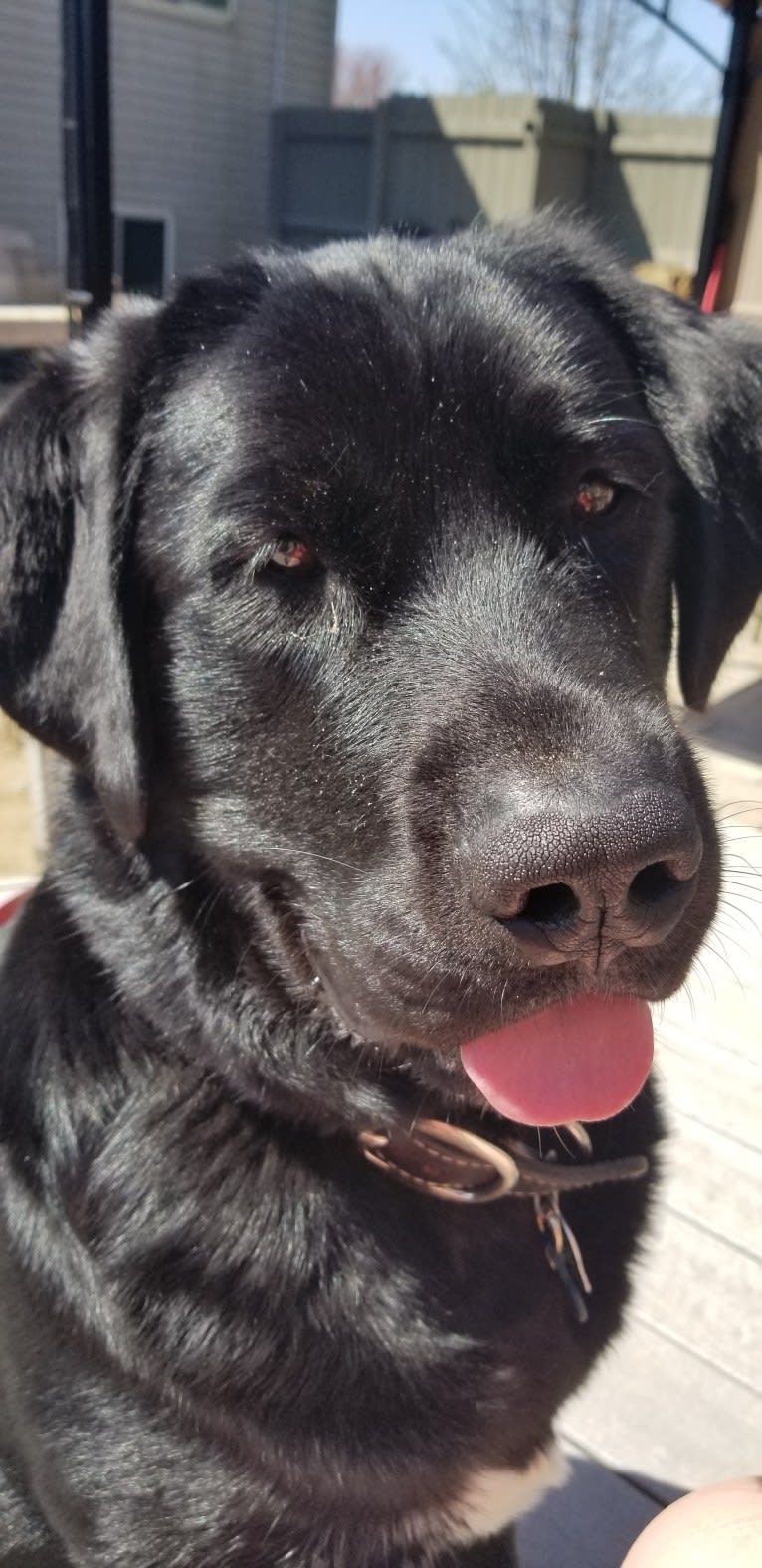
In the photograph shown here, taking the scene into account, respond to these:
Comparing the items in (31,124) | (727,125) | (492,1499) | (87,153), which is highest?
(727,125)

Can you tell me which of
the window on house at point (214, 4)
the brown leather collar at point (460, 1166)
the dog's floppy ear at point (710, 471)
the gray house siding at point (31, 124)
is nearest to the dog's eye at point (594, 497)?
Result: the dog's floppy ear at point (710, 471)

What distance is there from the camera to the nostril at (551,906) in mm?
1069

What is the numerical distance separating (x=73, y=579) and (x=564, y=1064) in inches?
30.2

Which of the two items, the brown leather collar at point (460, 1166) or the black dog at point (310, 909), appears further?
the brown leather collar at point (460, 1166)

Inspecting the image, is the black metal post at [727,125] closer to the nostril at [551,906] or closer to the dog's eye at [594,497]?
the dog's eye at [594,497]

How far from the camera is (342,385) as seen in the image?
1.36 metres

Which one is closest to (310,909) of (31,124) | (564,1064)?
(564,1064)

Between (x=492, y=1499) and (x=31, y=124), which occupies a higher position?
(x=31, y=124)

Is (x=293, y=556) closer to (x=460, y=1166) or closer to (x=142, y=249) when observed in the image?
(x=460, y=1166)

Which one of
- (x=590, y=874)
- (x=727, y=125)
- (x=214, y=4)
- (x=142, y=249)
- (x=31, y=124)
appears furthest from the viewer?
(x=214, y=4)

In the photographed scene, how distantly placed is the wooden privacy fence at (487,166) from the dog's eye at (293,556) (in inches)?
393

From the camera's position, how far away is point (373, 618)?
1.35 m

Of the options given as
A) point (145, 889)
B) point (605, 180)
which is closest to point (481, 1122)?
point (145, 889)

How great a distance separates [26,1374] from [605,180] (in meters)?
12.1
